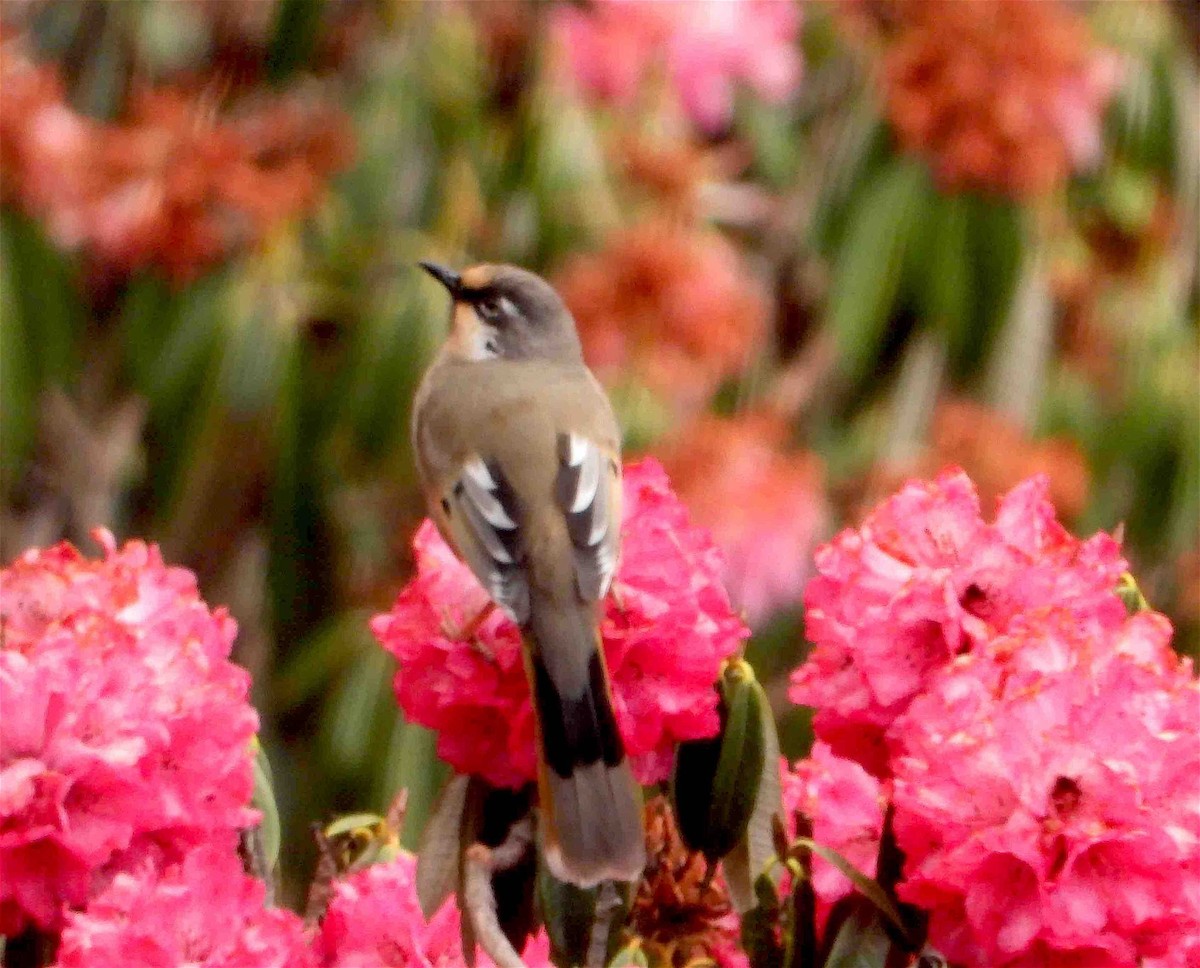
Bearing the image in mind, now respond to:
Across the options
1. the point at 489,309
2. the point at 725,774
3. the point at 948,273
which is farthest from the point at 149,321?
the point at 725,774

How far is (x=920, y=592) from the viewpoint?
1.40 m

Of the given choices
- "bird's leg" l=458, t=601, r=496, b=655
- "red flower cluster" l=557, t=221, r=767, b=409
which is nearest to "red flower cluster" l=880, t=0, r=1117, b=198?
"red flower cluster" l=557, t=221, r=767, b=409

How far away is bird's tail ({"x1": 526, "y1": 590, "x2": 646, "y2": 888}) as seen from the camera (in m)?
1.38

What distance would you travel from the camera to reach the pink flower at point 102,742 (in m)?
1.35

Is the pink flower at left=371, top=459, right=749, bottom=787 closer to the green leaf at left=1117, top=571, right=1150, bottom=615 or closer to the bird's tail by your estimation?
the bird's tail

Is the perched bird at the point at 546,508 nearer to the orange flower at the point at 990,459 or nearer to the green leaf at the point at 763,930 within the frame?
the green leaf at the point at 763,930

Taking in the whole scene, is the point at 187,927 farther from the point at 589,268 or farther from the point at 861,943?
the point at 589,268

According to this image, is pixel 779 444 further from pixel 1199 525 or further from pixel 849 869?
pixel 849 869

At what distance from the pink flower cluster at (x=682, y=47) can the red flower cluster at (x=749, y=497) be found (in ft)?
2.07

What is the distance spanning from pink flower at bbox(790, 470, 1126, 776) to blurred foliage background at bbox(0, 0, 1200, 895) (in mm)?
2248

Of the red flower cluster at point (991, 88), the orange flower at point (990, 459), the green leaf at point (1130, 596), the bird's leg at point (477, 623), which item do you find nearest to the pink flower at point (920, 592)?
the green leaf at point (1130, 596)

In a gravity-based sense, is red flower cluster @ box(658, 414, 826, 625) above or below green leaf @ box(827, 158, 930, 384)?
below

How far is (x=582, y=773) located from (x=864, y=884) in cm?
19

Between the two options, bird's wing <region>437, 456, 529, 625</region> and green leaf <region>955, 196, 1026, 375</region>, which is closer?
bird's wing <region>437, 456, 529, 625</region>
